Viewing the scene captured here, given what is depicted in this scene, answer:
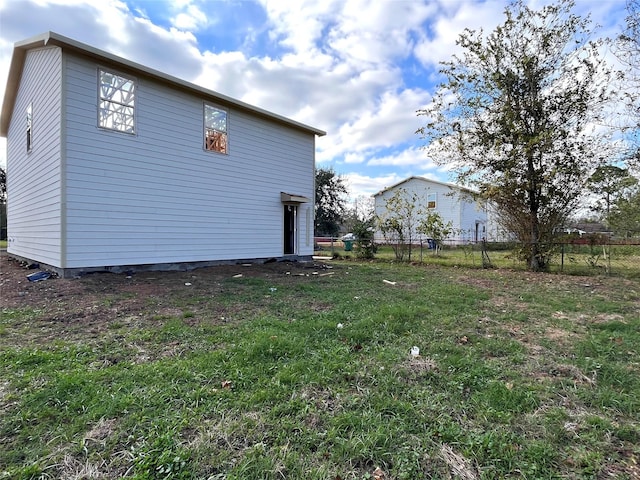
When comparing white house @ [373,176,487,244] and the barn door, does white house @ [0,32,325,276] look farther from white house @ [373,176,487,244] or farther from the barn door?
white house @ [373,176,487,244]

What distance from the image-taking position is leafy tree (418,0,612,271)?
886cm

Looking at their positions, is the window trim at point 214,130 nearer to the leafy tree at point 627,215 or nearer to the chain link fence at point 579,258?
the chain link fence at point 579,258

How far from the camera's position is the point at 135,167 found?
24.9 ft

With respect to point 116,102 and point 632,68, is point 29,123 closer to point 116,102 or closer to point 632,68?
point 116,102

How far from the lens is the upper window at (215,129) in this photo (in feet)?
29.5

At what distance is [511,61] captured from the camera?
9438 mm

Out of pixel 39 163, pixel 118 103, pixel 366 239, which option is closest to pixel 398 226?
pixel 366 239

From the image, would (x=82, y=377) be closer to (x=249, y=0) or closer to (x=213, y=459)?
(x=213, y=459)

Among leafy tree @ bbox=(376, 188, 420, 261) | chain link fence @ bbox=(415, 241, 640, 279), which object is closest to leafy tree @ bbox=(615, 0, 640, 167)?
chain link fence @ bbox=(415, 241, 640, 279)

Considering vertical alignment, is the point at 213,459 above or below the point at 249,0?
below

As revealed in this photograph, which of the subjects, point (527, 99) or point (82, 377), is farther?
point (527, 99)

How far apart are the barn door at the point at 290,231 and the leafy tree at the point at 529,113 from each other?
5835 millimetres

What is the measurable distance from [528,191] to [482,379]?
9.03m

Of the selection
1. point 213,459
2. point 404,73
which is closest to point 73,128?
point 213,459
